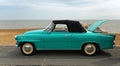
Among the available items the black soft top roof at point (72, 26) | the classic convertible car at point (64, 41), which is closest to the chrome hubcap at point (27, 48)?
the classic convertible car at point (64, 41)

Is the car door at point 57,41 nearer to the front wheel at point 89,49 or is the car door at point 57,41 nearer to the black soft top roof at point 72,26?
the black soft top roof at point 72,26

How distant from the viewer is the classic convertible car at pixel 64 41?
1229 cm

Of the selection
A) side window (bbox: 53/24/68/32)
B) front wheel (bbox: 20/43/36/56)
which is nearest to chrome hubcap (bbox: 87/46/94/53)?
side window (bbox: 53/24/68/32)

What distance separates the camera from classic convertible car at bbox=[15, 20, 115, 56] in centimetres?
1229

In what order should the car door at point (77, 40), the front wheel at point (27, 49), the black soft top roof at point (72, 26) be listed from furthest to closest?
the black soft top roof at point (72, 26) < the front wheel at point (27, 49) < the car door at point (77, 40)

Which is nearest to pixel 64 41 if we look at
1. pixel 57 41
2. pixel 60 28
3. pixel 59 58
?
pixel 57 41

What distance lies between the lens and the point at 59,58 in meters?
11.7

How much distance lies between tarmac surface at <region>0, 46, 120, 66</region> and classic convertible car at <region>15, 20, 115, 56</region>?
33 centimetres

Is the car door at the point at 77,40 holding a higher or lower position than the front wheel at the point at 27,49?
higher

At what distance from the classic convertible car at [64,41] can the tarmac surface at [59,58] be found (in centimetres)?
33

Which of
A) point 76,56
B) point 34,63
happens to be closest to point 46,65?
point 34,63

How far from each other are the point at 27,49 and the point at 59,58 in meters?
1.53

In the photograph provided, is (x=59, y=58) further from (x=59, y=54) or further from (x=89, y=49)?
(x=89, y=49)

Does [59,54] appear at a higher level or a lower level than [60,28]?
lower
